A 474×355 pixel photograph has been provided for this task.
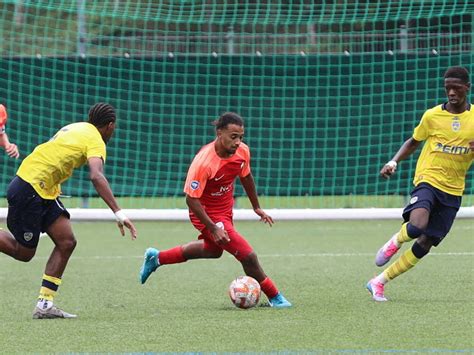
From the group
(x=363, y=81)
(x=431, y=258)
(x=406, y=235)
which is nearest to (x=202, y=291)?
(x=406, y=235)

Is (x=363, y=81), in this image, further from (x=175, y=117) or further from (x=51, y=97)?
(x=51, y=97)

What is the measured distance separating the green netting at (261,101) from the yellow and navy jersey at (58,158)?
845 centimetres

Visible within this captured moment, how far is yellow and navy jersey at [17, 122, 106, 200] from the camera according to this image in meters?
8.20

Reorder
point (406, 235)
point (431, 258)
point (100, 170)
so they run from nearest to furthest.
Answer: point (100, 170)
point (406, 235)
point (431, 258)

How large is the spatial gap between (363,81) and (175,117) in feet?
9.03

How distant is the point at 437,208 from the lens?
9141 millimetres

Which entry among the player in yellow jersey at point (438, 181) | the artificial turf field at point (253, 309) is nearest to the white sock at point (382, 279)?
the player in yellow jersey at point (438, 181)

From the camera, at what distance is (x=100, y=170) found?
313 inches

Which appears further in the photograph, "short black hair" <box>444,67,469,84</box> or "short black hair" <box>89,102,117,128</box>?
"short black hair" <box>444,67,469,84</box>

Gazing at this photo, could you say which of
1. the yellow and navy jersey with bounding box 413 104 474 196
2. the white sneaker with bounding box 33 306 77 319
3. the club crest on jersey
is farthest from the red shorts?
the club crest on jersey

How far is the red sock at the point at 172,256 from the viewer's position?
942 cm

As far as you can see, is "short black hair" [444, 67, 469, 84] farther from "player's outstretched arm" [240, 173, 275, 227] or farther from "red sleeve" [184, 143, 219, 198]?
"red sleeve" [184, 143, 219, 198]

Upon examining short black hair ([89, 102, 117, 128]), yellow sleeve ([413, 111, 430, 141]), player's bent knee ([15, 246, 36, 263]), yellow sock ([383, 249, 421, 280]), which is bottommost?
yellow sock ([383, 249, 421, 280])

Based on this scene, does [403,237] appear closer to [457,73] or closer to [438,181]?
[438,181]
